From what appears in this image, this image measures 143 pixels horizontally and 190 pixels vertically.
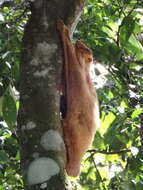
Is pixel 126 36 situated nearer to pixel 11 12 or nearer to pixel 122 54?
pixel 122 54

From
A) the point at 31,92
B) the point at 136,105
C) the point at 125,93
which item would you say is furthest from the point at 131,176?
the point at 31,92

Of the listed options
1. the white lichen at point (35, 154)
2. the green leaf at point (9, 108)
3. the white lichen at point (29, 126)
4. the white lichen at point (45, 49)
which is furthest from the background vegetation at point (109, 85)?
the white lichen at point (35, 154)

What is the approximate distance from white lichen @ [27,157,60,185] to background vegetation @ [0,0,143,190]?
39.6 inches

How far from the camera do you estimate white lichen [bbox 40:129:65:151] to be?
1870 millimetres

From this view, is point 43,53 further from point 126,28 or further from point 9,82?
point 126,28

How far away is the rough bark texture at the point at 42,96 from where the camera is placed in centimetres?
181

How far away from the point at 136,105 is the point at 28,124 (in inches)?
51.6

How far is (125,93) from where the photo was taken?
3.40 meters

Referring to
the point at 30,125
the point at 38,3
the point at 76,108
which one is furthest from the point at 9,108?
the point at 30,125

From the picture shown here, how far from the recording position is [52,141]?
1876 mm

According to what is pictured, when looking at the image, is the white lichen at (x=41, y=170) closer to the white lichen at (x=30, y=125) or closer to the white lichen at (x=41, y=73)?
the white lichen at (x=30, y=125)

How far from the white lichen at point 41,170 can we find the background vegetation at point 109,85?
101 centimetres

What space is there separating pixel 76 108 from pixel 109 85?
1297mm

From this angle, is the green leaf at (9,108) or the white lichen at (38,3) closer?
the white lichen at (38,3)
